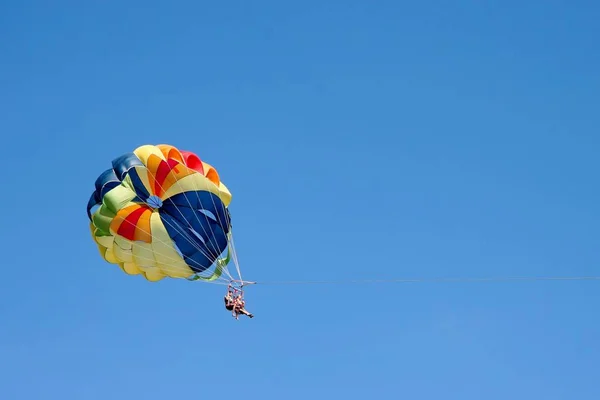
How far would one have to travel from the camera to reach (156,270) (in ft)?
95.6

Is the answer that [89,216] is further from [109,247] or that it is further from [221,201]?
[221,201]

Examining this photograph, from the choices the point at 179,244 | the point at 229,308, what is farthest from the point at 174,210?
the point at 229,308

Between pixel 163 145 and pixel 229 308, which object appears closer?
pixel 229 308

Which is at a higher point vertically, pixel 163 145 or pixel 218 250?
pixel 163 145

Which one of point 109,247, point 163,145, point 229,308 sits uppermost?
point 163,145

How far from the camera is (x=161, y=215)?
28.7 meters

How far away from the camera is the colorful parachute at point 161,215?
93.1 ft

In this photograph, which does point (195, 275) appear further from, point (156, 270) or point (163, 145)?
point (163, 145)

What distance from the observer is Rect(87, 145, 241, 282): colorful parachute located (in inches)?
1118

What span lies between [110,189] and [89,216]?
1082 mm

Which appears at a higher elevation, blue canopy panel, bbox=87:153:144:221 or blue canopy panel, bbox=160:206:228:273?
blue canopy panel, bbox=87:153:144:221

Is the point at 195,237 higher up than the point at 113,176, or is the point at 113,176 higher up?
the point at 113,176

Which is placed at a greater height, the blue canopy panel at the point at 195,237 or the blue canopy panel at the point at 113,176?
the blue canopy panel at the point at 113,176

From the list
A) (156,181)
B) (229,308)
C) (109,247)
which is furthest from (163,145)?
(229,308)
